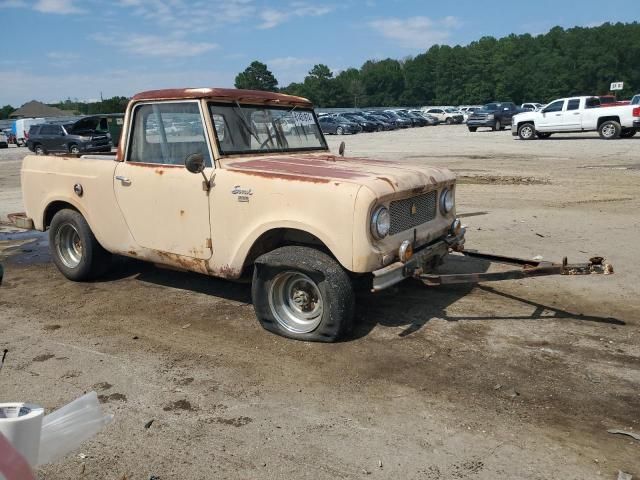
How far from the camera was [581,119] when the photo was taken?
947 inches

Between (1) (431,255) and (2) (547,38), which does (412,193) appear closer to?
(1) (431,255)

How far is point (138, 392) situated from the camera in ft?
12.3

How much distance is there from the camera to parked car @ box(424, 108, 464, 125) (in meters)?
52.4

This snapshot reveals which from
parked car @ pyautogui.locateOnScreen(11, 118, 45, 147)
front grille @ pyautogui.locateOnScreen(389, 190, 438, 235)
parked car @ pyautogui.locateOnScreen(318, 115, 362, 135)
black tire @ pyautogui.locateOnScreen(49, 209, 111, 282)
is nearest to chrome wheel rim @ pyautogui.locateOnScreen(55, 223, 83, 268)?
black tire @ pyautogui.locateOnScreen(49, 209, 111, 282)

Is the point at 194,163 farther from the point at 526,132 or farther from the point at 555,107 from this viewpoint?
the point at 526,132

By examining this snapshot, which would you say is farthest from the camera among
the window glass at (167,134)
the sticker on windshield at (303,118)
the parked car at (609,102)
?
the parked car at (609,102)

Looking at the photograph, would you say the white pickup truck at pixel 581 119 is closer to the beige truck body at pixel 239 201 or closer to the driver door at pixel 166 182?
the beige truck body at pixel 239 201

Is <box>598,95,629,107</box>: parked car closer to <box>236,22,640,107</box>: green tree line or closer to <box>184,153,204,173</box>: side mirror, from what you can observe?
<box>184,153,204,173</box>: side mirror

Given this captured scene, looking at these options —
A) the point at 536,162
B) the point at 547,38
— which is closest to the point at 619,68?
the point at 547,38

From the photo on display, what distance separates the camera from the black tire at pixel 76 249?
19.3 ft

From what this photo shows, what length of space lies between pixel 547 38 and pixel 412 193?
128253 mm

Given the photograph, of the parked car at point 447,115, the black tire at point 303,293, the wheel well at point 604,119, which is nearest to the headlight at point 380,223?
the black tire at point 303,293

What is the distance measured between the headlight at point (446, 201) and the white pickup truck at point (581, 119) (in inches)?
809

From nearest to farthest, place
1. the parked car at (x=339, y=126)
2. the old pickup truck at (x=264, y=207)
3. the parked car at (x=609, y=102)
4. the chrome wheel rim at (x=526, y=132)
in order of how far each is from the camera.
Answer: the old pickup truck at (x=264, y=207) → the parked car at (x=609, y=102) → the chrome wheel rim at (x=526, y=132) → the parked car at (x=339, y=126)
